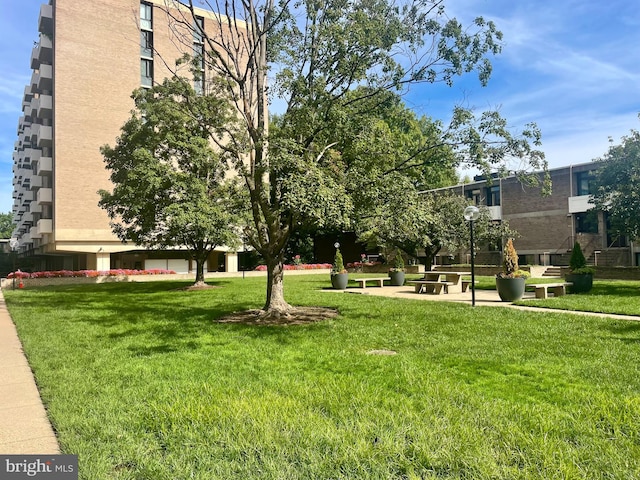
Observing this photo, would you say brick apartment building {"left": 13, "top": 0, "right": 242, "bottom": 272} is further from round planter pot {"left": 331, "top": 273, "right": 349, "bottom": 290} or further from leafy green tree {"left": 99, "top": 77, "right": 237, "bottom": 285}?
round planter pot {"left": 331, "top": 273, "right": 349, "bottom": 290}

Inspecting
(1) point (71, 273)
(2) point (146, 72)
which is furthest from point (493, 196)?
(1) point (71, 273)

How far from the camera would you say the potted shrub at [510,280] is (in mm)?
13891

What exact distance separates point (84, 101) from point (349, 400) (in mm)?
39076

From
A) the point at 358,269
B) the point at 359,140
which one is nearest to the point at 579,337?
the point at 359,140

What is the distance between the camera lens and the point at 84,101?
1432 inches

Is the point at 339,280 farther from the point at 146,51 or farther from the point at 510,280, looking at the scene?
the point at 146,51

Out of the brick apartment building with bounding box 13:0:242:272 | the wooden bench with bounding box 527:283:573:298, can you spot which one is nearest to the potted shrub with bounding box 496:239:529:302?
the wooden bench with bounding box 527:283:573:298

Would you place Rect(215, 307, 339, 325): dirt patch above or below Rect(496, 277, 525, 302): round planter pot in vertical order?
below

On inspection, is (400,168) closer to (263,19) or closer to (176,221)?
(263,19)

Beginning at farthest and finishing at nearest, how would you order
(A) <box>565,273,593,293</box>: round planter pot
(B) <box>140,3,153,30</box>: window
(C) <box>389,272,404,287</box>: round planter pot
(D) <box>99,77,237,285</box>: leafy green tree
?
(B) <box>140,3,153,30</box>: window, (C) <box>389,272,404,287</box>: round planter pot, (D) <box>99,77,237,285</box>: leafy green tree, (A) <box>565,273,593,293</box>: round planter pot

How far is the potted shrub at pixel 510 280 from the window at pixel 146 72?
3576 cm

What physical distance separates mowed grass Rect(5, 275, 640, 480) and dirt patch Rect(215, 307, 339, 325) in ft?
3.36

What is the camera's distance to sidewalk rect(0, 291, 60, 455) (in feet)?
12.6

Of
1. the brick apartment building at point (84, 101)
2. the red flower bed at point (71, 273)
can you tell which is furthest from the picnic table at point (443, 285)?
the brick apartment building at point (84, 101)
